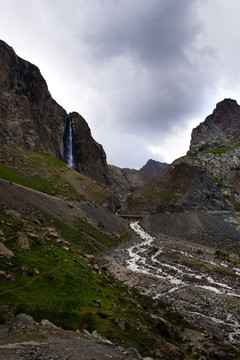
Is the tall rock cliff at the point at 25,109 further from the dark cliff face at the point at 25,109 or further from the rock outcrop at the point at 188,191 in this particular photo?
the rock outcrop at the point at 188,191

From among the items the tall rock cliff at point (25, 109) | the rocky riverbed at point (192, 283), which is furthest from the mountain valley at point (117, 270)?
the tall rock cliff at point (25, 109)

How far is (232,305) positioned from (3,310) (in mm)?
28862

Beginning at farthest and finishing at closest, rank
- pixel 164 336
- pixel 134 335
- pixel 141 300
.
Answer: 1. pixel 141 300
2. pixel 164 336
3. pixel 134 335

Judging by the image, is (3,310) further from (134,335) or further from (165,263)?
(165,263)

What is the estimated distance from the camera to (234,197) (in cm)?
14275

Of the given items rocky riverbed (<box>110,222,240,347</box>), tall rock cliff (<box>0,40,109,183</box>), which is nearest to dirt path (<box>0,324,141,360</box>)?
rocky riverbed (<box>110,222,240,347</box>)

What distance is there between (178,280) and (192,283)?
7.93 ft

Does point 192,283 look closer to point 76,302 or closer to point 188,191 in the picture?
point 76,302

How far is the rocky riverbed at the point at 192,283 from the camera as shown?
26.3 m

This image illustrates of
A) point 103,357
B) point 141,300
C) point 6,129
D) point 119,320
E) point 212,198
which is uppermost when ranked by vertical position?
point 6,129

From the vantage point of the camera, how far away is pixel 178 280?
41.8 m

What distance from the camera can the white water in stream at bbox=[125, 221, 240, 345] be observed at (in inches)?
1054

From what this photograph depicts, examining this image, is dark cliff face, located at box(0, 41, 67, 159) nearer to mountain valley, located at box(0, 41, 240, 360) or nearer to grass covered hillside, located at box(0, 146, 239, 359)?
mountain valley, located at box(0, 41, 240, 360)

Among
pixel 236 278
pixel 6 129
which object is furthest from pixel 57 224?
pixel 6 129
